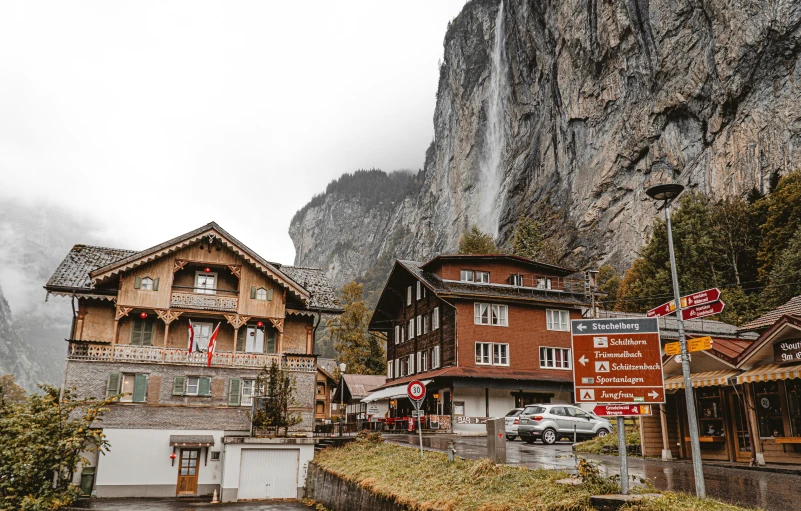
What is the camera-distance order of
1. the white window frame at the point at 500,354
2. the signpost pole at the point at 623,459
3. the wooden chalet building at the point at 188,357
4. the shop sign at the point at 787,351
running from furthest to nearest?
the white window frame at the point at 500,354
the wooden chalet building at the point at 188,357
the shop sign at the point at 787,351
the signpost pole at the point at 623,459

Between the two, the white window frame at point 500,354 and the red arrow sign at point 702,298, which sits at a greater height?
the white window frame at point 500,354

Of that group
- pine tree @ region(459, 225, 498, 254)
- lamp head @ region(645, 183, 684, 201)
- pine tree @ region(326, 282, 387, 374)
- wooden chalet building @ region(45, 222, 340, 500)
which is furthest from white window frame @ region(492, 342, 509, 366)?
pine tree @ region(459, 225, 498, 254)

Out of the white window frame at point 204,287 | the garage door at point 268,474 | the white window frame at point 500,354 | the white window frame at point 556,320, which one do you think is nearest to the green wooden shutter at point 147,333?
the white window frame at point 204,287

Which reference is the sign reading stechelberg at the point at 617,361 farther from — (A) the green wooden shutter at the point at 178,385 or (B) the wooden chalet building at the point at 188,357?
(A) the green wooden shutter at the point at 178,385

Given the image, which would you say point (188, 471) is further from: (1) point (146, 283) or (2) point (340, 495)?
(2) point (340, 495)

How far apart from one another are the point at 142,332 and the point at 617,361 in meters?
29.3

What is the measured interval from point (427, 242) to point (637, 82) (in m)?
78.1

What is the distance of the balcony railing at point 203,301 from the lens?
111 feet

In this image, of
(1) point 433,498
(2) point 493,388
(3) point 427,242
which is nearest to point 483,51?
(3) point 427,242

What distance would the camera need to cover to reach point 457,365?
135 feet

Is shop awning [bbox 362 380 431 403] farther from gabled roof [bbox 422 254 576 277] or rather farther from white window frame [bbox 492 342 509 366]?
gabled roof [bbox 422 254 576 277]

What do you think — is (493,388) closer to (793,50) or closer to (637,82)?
(793,50)

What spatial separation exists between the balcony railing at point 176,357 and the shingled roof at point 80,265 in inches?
129

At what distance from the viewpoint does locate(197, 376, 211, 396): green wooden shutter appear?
32438 millimetres
